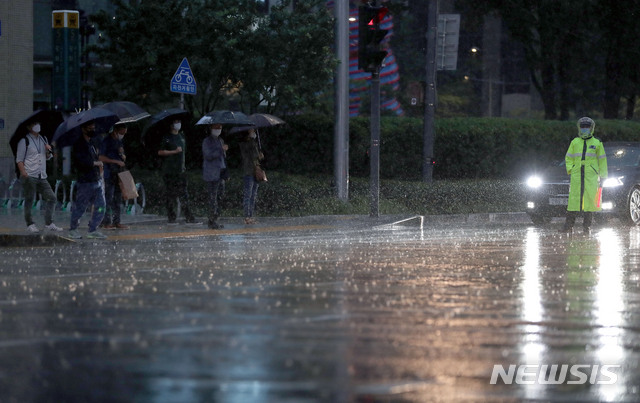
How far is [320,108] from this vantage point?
32.0 m

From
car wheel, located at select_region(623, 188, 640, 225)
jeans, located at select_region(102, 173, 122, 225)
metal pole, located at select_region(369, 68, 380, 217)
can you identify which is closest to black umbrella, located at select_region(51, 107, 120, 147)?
jeans, located at select_region(102, 173, 122, 225)

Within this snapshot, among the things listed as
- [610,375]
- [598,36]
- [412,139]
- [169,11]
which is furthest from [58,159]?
[610,375]

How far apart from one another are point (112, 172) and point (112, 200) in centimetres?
45

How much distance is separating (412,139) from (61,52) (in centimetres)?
826

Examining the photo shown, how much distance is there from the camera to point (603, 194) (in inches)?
974

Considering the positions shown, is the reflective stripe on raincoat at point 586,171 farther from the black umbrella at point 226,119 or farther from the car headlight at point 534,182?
the black umbrella at point 226,119

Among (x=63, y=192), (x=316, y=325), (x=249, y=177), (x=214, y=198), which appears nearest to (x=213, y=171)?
(x=214, y=198)

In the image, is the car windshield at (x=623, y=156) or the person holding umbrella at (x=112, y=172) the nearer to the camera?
the person holding umbrella at (x=112, y=172)

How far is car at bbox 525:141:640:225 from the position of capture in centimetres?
2475

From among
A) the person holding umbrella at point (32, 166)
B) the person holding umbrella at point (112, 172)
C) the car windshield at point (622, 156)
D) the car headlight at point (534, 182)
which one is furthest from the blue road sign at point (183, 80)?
the car windshield at point (622, 156)

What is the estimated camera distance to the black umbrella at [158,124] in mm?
23188

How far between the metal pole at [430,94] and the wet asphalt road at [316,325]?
41.7 ft

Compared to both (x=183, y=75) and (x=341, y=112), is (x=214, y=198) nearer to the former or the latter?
(x=183, y=75)

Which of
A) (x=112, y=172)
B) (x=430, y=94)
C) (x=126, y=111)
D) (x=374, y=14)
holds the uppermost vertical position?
(x=374, y=14)
